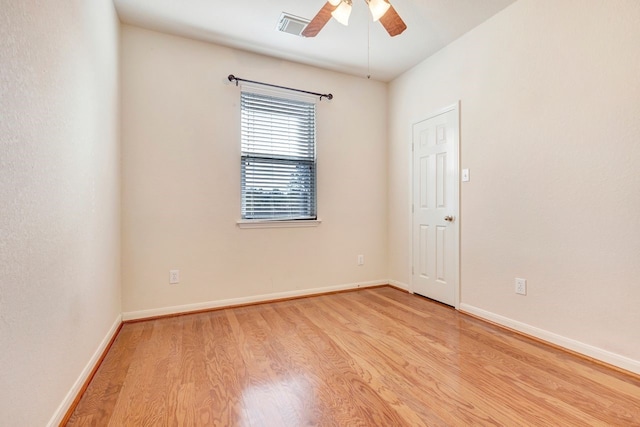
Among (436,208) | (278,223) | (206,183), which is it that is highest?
(206,183)

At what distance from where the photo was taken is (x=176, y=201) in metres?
2.85

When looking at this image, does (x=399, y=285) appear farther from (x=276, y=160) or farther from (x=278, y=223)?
(x=276, y=160)

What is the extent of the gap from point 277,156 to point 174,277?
5.23 feet

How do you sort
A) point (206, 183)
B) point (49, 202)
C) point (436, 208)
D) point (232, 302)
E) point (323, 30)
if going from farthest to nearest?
1. point (436, 208)
2. point (232, 302)
3. point (206, 183)
4. point (323, 30)
5. point (49, 202)

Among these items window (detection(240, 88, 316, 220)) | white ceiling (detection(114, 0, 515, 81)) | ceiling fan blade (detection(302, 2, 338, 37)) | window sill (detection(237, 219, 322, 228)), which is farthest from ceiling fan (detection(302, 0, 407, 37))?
window sill (detection(237, 219, 322, 228))

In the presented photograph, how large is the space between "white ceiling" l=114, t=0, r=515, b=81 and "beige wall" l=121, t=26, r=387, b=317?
0.18 metres

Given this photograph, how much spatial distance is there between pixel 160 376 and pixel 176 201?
1.57 metres

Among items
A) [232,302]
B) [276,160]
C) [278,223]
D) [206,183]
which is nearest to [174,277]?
[232,302]

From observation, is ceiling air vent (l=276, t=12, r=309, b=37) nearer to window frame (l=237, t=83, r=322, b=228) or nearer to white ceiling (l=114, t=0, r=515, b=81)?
white ceiling (l=114, t=0, r=515, b=81)

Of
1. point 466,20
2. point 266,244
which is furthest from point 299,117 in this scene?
point 466,20

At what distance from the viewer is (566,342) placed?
2.10 m

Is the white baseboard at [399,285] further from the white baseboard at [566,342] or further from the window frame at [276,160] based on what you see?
the window frame at [276,160]

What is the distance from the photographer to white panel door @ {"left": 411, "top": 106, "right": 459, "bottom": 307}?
2.99m

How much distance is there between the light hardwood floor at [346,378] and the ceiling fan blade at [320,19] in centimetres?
229
